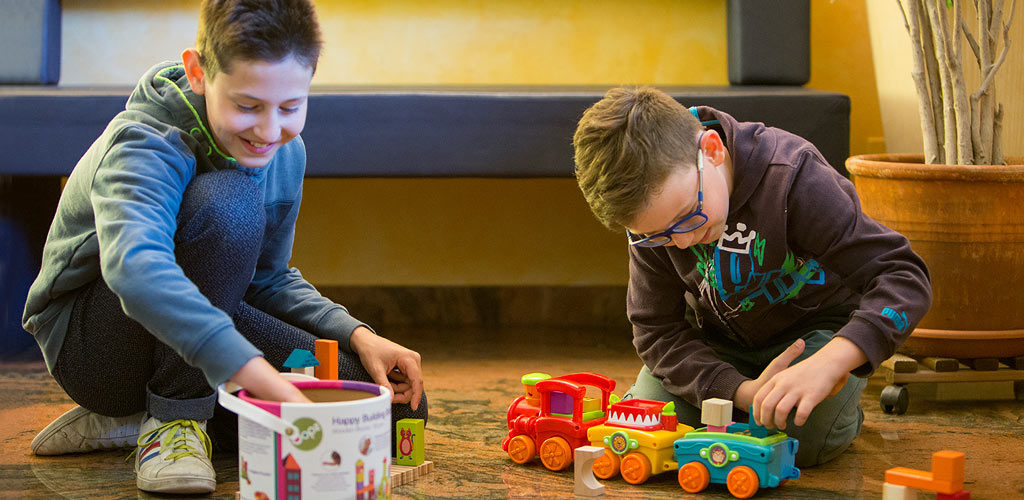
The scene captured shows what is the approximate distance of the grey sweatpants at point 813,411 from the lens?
51.1 inches

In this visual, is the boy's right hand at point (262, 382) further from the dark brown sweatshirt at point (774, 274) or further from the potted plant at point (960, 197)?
the potted plant at point (960, 197)

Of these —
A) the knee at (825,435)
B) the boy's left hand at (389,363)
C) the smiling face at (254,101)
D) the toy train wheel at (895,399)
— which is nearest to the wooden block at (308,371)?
the boy's left hand at (389,363)

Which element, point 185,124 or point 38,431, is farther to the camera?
point 38,431

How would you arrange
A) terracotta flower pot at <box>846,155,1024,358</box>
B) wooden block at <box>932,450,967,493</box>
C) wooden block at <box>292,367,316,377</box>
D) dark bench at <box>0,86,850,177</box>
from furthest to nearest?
dark bench at <box>0,86,850,177</box>, terracotta flower pot at <box>846,155,1024,358</box>, wooden block at <box>292,367,316,377</box>, wooden block at <box>932,450,967,493</box>

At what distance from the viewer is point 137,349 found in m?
1.24

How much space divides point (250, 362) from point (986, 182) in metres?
1.18

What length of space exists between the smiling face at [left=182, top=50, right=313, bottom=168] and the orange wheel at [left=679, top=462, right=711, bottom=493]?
588 mm

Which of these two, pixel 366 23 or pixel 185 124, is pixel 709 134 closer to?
pixel 185 124

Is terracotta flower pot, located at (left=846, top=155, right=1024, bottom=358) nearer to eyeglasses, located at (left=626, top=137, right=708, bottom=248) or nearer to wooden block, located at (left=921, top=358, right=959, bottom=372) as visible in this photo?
wooden block, located at (left=921, top=358, right=959, bottom=372)

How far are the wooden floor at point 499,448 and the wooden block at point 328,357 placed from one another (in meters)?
0.16

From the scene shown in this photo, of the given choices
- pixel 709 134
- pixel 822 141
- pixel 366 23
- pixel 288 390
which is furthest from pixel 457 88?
pixel 288 390

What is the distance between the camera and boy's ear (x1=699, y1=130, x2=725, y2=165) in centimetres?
121

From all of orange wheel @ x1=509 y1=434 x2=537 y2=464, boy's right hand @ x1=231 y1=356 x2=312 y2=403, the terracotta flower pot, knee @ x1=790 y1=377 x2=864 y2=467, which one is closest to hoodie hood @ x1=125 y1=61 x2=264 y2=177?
boy's right hand @ x1=231 y1=356 x2=312 y2=403

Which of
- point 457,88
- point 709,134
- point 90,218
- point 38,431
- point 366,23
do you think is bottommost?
point 38,431
